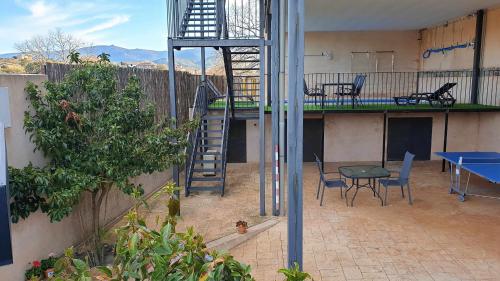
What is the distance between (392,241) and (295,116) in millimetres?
3294

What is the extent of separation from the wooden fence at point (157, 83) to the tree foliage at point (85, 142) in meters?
0.28

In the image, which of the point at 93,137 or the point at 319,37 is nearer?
the point at 93,137

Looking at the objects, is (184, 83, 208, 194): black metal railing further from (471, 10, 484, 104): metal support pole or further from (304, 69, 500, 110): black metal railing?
(471, 10, 484, 104): metal support pole

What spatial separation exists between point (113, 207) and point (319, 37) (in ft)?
36.4

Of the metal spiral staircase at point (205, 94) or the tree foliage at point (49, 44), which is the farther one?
the tree foliage at point (49, 44)

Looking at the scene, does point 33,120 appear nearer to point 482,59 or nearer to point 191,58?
point 482,59

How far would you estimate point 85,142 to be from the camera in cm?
502

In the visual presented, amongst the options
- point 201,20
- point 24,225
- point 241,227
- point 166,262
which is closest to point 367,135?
point 201,20

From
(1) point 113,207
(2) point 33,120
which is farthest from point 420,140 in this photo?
(2) point 33,120

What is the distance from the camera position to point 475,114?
11141 mm

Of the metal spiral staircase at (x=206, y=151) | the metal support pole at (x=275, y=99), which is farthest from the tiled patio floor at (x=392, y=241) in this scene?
the metal spiral staircase at (x=206, y=151)

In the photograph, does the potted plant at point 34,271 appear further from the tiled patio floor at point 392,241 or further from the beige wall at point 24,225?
the tiled patio floor at point 392,241

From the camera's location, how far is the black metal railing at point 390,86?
11.9m

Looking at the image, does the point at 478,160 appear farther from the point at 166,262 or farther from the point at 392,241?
the point at 166,262
